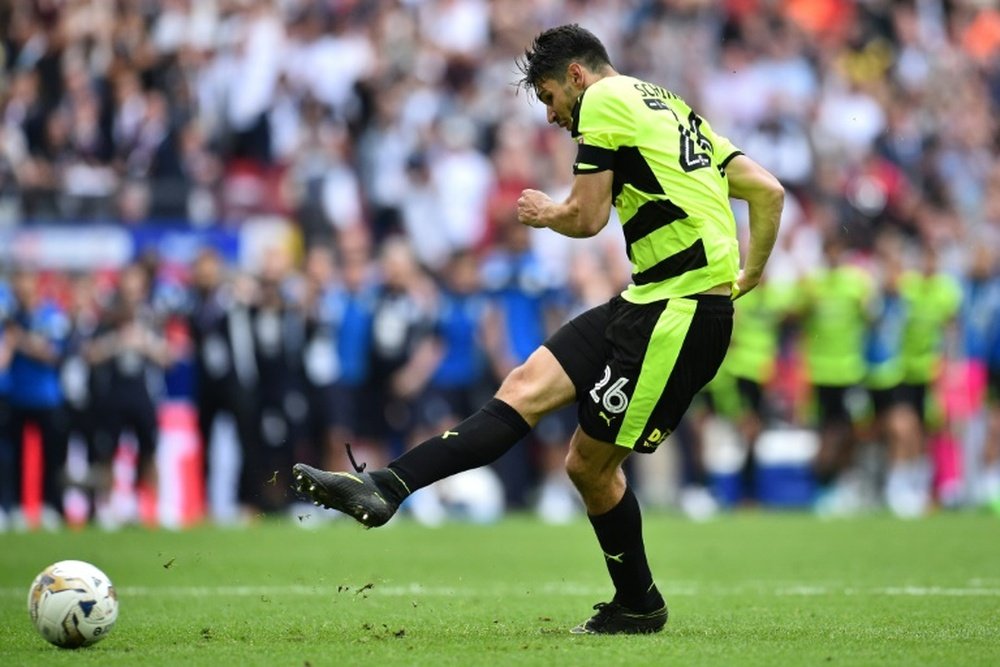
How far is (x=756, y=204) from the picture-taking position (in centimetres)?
750

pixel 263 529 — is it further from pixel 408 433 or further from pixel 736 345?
pixel 736 345

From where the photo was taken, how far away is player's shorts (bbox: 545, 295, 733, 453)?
7.09 metres

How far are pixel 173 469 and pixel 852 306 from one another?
6961 millimetres

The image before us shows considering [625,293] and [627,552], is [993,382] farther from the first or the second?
[625,293]

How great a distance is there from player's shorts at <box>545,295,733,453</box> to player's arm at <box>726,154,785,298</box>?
1.21ft

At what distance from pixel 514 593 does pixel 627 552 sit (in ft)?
7.78

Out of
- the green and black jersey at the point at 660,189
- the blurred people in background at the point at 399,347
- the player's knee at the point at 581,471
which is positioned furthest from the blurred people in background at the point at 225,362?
the green and black jersey at the point at 660,189

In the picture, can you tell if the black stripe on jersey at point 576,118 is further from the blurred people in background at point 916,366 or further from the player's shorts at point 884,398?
the player's shorts at point 884,398

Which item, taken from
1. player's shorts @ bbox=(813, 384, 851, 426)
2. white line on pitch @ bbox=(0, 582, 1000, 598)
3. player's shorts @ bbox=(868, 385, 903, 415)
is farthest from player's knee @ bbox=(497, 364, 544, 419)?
player's shorts @ bbox=(868, 385, 903, 415)

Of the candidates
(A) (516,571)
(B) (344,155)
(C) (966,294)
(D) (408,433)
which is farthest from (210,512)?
(C) (966,294)

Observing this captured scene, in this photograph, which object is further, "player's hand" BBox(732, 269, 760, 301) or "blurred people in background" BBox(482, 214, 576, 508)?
"blurred people in background" BBox(482, 214, 576, 508)

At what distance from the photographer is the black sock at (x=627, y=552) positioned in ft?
24.5

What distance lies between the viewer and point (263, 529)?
15086 millimetres

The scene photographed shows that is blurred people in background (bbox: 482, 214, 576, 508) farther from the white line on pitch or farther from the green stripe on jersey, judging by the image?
the green stripe on jersey
